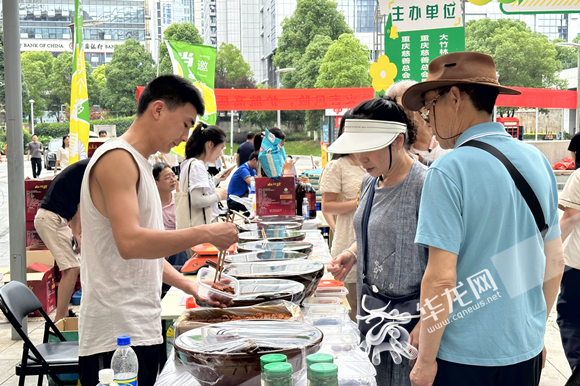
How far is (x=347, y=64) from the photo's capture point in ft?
112

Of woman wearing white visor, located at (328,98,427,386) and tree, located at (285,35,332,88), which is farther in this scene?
tree, located at (285,35,332,88)

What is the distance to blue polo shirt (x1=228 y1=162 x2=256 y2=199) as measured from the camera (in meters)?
6.41

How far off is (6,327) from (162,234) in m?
3.97

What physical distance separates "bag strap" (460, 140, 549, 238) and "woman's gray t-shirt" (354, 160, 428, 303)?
20.6 inches

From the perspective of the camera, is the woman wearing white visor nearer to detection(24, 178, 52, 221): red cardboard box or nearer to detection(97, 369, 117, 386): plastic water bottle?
detection(97, 369, 117, 386): plastic water bottle

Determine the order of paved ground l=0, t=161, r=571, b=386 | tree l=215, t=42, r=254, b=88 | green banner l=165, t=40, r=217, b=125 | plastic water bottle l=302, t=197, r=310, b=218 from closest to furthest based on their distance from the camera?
paved ground l=0, t=161, r=571, b=386, plastic water bottle l=302, t=197, r=310, b=218, green banner l=165, t=40, r=217, b=125, tree l=215, t=42, r=254, b=88

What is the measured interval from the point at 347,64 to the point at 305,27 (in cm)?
1014

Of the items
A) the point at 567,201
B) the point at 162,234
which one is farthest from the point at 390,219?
the point at 567,201

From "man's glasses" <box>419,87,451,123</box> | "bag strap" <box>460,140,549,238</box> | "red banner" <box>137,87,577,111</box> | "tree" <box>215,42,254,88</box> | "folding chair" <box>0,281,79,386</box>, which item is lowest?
"folding chair" <box>0,281,79,386</box>

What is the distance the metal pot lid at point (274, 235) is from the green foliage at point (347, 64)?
31437 millimetres

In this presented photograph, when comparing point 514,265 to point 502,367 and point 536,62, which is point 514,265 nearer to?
point 502,367

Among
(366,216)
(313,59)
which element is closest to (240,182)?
(366,216)

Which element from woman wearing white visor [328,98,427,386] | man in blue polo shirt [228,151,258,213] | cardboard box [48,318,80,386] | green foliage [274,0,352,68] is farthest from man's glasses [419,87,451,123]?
green foliage [274,0,352,68]
